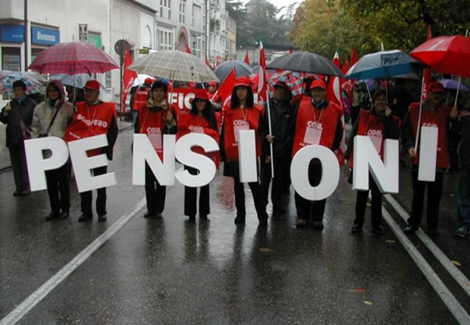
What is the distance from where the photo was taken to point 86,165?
26.0ft

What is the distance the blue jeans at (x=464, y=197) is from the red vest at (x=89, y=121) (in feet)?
15.6

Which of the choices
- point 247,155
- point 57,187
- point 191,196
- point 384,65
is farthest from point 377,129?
point 57,187

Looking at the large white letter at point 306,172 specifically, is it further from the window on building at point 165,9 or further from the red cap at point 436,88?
the window on building at point 165,9

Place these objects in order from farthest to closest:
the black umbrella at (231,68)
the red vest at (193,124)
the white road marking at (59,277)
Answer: the black umbrella at (231,68), the red vest at (193,124), the white road marking at (59,277)

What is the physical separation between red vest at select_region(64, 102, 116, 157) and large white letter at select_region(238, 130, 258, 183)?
6.15ft

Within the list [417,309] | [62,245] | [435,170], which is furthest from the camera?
[435,170]

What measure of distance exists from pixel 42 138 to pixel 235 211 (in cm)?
300

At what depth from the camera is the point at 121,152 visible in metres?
15.5

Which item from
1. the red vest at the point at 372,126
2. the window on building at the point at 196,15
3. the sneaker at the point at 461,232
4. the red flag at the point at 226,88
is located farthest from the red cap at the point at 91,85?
the window on building at the point at 196,15

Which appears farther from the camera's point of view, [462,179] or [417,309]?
[462,179]

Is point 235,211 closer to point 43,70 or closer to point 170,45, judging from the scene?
point 43,70

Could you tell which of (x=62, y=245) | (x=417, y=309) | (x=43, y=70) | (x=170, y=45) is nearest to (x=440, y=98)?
(x=417, y=309)

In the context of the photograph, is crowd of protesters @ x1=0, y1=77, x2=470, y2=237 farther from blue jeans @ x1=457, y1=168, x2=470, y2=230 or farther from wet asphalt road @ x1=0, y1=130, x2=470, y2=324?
wet asphalt road @ x1=0, y1=130, x2=470, y2=324

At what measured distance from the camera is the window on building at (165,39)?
4991 cm
